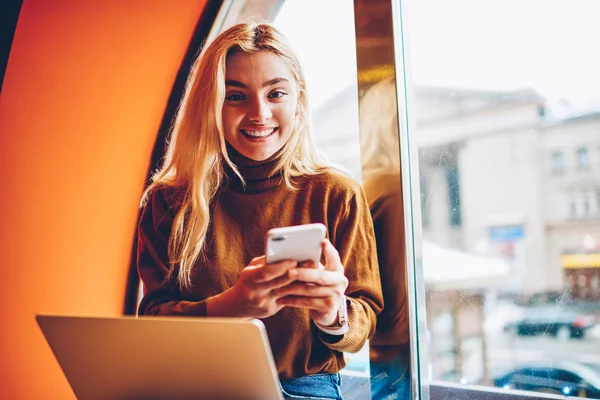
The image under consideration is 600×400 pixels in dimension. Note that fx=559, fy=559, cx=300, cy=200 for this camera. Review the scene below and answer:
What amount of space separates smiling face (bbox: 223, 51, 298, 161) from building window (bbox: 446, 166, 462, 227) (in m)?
0.57

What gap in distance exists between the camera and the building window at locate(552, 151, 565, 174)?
63.7 inches

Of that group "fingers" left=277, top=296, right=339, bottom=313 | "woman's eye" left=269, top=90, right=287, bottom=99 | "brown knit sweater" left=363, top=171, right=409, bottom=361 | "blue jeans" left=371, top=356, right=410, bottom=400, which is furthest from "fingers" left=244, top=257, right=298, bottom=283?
"woman's eye" left=269, top=90, right=287, bottom=99

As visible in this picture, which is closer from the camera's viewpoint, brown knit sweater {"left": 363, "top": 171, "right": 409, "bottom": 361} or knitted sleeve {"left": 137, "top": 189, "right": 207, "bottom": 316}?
brown knit sweater {"left": 363, "top": 171, "right": 409, "bottom": 361}

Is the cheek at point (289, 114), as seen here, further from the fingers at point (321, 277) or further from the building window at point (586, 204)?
the building window at point (586, 204)

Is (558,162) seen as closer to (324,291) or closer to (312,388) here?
(324,291)

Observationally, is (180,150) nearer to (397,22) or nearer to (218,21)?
(218,21)

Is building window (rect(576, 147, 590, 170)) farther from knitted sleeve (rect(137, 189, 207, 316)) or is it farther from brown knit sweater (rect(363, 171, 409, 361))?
knitted sleeve (rect(137, 189, 207, 316))

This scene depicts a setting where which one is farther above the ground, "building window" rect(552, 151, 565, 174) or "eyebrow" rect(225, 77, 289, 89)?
"eyebrow" rect(225, 77, 289, 89)

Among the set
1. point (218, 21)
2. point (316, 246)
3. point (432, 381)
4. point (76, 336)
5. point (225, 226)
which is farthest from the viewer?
Answer: point (218, 21)

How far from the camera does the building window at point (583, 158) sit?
5.13 feet

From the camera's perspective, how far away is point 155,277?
196cm

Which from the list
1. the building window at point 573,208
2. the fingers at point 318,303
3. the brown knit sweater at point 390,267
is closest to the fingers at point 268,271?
the fingers at point 318,303

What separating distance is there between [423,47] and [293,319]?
987mm

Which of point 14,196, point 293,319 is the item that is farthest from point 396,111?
point 14,196
